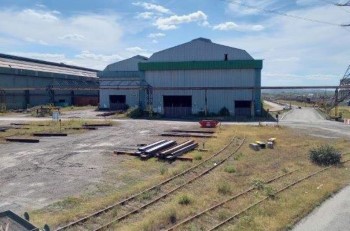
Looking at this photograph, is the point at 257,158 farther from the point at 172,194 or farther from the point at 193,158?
the point at 172,194

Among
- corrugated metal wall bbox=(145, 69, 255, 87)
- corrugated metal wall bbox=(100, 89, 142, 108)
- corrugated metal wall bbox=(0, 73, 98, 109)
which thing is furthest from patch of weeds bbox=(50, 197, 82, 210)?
corrugated metal wall bbox=(0, 73, 98, 109)

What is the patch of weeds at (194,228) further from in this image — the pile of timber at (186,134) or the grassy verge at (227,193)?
the pile of timber at (186,134)

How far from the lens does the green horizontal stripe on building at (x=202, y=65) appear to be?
4325cm

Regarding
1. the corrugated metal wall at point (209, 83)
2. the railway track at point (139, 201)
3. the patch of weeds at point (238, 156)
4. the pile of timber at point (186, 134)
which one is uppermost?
the corrugated metal wall at point (209, 83)

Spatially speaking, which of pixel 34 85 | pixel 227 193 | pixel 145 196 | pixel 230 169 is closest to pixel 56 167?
pixel 145 196

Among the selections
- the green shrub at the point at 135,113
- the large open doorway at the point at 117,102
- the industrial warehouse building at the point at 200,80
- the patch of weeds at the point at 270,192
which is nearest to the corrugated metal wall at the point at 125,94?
the large open doorway at the point at 117,102

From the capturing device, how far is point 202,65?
44781 mm

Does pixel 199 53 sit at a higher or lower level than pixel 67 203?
higher

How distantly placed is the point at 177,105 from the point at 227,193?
1351 inches

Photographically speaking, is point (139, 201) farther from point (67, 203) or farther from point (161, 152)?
point (161, 152)

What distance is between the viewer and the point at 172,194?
12258 mm

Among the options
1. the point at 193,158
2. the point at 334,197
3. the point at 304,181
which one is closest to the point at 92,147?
the point at 193,158

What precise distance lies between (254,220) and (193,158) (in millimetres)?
8257

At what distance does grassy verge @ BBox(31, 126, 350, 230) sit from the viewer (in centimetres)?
985
